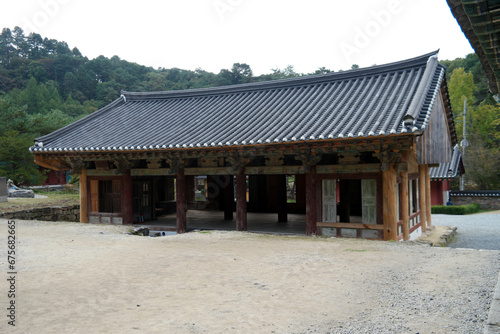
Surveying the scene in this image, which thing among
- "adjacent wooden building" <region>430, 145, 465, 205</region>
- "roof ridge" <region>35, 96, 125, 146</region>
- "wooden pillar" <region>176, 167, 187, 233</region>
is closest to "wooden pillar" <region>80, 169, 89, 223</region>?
"roof ridge" <region>35, 96, 125, 146</region>

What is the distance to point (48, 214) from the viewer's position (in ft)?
60.5

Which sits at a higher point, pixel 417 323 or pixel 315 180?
pixel 315 180

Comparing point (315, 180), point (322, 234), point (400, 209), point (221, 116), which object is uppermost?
point (221, 116)

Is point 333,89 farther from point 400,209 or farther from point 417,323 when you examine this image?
point 417,323

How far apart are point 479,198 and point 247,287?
28724 mm

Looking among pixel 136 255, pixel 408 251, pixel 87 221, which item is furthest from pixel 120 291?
pixel 87 221

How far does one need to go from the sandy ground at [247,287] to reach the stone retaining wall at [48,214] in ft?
29.6

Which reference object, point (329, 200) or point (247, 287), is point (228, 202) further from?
point (247, 287)

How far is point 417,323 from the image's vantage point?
4059 millimetres

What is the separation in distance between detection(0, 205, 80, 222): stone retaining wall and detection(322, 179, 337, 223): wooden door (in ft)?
45.8

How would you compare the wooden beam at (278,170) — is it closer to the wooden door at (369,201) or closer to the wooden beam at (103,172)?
the wooden door at (369,201)

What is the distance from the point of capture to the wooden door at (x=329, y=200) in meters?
11.0

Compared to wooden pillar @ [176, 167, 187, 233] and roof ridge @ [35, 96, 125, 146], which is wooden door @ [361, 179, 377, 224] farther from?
roof ridge @ [35, 96, 125, 146]

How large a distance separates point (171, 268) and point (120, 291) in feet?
4.83
